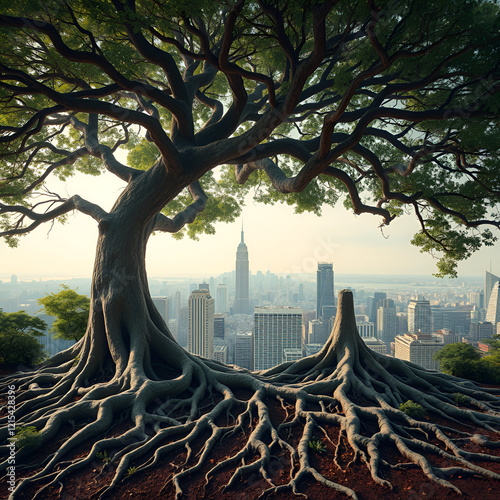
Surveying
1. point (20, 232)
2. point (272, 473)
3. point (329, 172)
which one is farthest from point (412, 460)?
point (20, 232)

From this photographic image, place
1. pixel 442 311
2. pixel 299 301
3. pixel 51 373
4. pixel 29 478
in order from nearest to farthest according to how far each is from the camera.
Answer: pixel 29 478 < pixel 51 373 < pixel 442 311 < pixel 299 301

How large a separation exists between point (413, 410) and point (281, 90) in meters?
6.29

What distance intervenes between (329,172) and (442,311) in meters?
79.4

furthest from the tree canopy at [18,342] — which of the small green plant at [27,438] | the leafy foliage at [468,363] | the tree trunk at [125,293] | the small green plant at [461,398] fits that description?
the leafy foliage at [468,363]

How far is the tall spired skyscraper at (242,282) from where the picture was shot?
430 ft

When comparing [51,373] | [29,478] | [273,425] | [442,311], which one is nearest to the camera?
[29,478]

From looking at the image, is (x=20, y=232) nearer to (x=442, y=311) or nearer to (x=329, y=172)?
(x=329, y=172)

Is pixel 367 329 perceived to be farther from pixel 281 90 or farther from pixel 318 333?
pixel 281 90

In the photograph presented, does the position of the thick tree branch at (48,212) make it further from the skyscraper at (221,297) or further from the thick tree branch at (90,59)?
the skyscraper at (221,297)

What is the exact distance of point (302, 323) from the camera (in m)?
47.1

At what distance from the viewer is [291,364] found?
752cm

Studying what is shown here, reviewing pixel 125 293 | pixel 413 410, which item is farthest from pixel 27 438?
pixel 413 410

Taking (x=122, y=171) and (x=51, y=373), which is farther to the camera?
(x=122, y=171)

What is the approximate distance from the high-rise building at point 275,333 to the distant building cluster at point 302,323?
0.14 m
